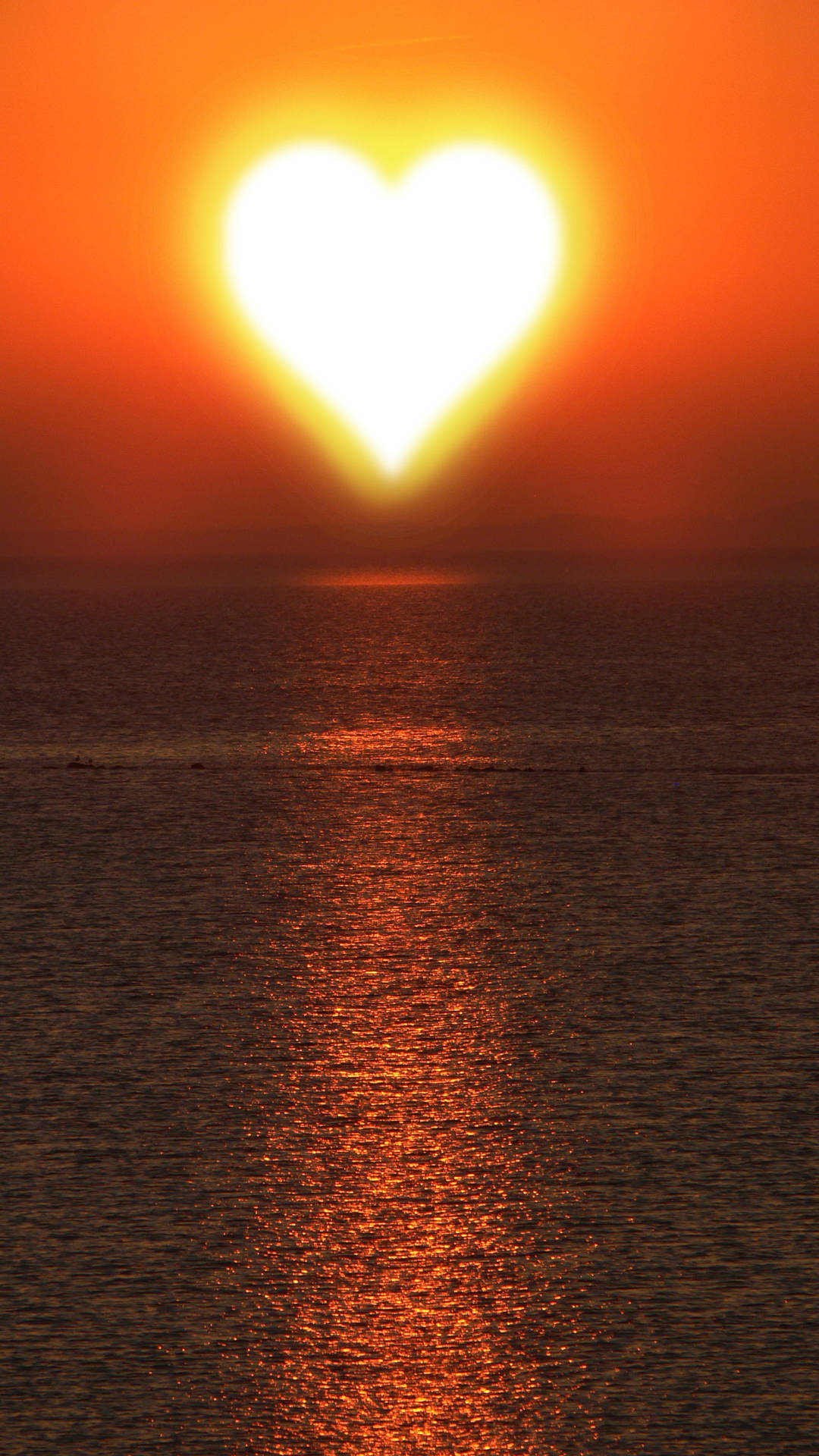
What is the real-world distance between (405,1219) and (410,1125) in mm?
1826

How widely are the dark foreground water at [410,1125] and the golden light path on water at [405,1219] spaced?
3cm

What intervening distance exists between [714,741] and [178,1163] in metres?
33.2

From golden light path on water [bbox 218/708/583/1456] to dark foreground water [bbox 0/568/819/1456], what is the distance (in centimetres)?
3

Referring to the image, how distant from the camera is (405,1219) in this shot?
1082 cm

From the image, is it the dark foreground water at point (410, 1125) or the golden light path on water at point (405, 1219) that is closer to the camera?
the golden light path on water at point (405, 1219)

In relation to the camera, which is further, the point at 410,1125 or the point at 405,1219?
the point at 410,1125

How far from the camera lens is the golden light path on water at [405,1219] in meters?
8.57

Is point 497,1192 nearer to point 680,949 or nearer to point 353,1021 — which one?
point 353,1021

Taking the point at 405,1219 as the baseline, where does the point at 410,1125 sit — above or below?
above

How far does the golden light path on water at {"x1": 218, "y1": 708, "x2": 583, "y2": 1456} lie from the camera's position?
857 centimetres

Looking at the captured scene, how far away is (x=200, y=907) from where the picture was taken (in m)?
21.2

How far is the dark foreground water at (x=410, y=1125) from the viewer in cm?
873

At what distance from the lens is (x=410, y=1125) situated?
1264 cm

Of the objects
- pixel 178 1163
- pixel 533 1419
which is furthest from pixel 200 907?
pixel 533 1419
